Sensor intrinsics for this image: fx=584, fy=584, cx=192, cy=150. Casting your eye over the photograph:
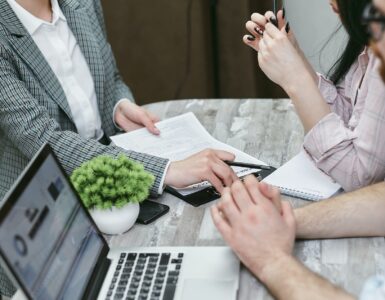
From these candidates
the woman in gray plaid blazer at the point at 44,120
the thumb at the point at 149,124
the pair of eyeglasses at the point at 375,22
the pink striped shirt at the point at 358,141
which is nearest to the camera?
the pair of eyeglasses at the point at 375,22

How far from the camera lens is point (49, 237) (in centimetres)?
92

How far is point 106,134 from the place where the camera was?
178 cm

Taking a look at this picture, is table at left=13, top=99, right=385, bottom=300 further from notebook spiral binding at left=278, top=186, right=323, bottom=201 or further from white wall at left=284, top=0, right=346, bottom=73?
white wall at left=284, top=0, right=346, bottom=73

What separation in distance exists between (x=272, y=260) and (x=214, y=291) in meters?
0.11

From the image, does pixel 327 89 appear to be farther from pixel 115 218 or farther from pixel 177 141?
pixel 115 218

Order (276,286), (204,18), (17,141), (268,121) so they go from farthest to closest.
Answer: (204,18) < (268,121) < (17,141) < (276,286)

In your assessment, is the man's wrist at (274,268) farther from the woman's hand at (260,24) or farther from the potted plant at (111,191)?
the woman's hand at (260,24)

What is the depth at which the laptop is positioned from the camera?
2.79 feet

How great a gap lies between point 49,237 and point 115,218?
0.80 feet

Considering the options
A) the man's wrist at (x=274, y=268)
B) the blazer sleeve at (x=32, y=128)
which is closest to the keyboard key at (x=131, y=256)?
the man's wrist at (x=274, y=268)

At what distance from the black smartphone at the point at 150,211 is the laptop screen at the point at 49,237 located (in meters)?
0.15

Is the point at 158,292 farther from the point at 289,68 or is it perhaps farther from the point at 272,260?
the point at 289,68

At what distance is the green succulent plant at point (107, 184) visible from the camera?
1136 millimetres

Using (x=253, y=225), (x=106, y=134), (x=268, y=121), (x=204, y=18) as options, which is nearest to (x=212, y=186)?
(x=253, y=225)
